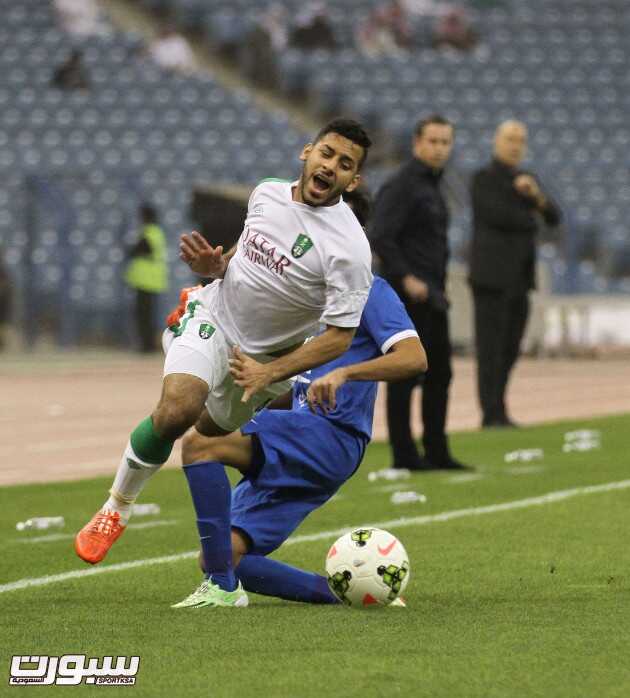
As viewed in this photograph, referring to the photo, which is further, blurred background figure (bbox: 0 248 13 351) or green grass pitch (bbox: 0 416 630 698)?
blurred background figure (bbox: 0 248 13 351)

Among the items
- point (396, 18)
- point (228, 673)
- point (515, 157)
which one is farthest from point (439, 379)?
point (396, 18)

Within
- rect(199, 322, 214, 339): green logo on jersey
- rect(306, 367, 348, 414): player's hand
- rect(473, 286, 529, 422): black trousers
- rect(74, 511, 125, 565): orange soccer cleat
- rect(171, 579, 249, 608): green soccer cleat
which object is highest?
rect(199, 322, 214, 339): green logo on jersey

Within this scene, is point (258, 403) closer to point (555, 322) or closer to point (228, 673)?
point (228, 673)

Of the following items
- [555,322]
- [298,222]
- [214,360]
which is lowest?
[555,322]

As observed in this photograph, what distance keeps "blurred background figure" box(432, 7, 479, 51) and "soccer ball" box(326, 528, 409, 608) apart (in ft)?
90.2

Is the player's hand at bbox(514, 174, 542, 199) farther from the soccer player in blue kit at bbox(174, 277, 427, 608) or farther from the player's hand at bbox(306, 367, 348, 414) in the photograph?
the player's hand at bbox(306, 367, 348, 414)

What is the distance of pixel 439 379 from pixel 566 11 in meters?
24.0

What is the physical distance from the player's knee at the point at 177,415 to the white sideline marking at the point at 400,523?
1044 millimetres

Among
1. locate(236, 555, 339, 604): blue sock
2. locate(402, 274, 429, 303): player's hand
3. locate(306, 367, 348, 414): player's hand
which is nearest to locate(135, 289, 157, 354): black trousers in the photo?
locate(402, 274, 429, 303): player's hand

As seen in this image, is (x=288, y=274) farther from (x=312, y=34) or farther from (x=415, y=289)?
(x=312, y=34)

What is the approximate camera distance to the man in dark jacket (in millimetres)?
10922

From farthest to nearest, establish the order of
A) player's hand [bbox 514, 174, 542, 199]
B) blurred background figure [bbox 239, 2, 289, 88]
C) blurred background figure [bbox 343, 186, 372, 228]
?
blurred background figure [bbox 239, 2, 289, 88] → player's hand [bbox 514, 174, 542, 199] → blurred background figure [bbox 343, 186, 372, 228]

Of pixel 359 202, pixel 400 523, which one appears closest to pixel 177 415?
pixel 359 202

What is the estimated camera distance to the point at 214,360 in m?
6.34
